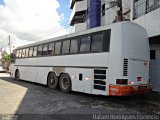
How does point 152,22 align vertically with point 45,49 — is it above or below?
above

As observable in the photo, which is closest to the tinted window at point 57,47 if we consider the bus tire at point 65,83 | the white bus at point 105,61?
the white bus at point 105,61

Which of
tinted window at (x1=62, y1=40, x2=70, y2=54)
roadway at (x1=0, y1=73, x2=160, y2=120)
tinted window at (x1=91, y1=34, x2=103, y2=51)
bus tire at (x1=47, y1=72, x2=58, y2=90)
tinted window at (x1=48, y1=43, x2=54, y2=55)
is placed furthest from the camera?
tinted window at (x1=48, y1=43, x2=54, y2=55)

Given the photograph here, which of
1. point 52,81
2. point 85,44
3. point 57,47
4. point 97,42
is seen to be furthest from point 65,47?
point 97,42

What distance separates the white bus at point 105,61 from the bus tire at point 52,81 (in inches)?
2.9

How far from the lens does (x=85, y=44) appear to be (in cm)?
1180

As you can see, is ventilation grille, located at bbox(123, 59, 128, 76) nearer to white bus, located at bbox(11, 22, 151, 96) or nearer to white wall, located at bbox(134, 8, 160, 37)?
white bus, located at bbox(11, 22, 151, 96)

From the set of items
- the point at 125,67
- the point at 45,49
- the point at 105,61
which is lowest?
the point at 125,67

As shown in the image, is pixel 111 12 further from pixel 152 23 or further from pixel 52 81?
pixel 52 81

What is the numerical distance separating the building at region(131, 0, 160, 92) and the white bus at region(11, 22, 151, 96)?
1.90 metres

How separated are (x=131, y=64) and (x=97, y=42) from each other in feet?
6.02

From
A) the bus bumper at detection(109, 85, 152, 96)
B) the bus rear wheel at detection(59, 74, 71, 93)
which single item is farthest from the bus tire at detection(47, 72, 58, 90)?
the bus bumper at detection(109, 85, 152, 96)

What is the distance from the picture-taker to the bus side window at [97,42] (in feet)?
35.4

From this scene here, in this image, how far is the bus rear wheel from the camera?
13.0m

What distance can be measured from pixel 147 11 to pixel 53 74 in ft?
22.2
